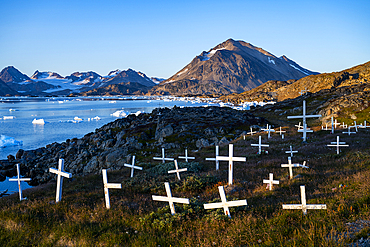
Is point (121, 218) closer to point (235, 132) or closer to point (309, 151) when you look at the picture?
point (309, 151)

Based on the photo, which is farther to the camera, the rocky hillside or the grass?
the rocky hillside

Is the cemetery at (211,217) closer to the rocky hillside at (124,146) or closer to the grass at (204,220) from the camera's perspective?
the grass at (204,220)

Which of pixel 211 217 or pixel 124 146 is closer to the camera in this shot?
pixel 211 217

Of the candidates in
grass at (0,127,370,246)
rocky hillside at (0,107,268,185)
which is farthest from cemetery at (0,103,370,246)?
rocky hillside at (0,107,268,185)

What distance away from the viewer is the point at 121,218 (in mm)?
8609

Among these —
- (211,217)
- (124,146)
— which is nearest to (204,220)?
(211,217)

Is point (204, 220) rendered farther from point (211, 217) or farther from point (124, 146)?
point (124, 146)

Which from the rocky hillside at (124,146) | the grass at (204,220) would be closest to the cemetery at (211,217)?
the grass at (204,220)

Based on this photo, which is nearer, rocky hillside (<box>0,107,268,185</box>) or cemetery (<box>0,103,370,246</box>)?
cemetery (<box>0,103,370,246</box>)

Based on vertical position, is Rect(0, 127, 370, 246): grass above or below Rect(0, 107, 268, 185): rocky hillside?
above

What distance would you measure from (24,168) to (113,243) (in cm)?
4078

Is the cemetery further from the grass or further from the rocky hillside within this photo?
the rocky hillside

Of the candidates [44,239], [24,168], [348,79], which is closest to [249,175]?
[44,239]

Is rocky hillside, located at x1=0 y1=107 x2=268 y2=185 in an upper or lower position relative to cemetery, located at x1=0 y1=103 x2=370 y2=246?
lower
